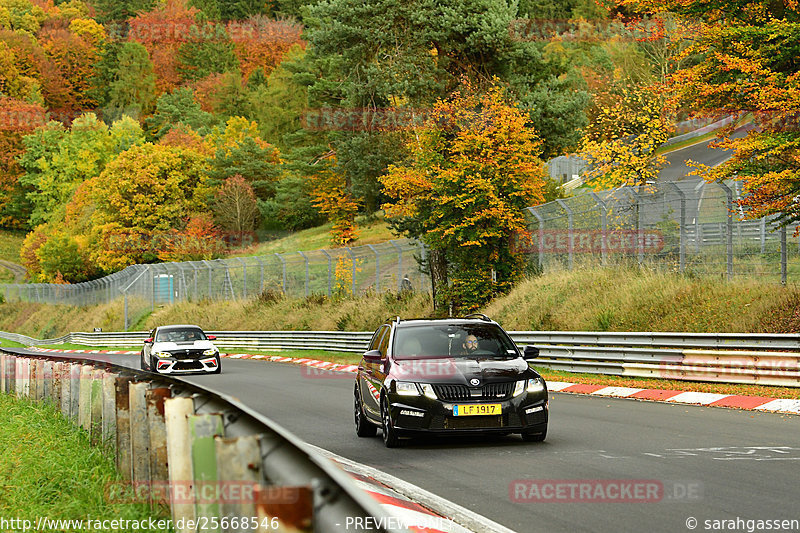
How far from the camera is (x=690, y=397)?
57.5ft

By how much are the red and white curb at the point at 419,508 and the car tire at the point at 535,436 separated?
268 cm

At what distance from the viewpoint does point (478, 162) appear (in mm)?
32281

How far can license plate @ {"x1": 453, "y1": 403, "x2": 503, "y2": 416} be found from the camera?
38.9 feet

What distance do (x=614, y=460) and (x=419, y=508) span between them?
3016mm

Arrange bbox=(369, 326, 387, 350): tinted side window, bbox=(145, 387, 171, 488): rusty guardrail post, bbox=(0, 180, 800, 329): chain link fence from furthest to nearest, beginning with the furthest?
1. bbox=(0, 180, 800, 329): chain link fence
2. bbox=(369, 326, 387, 350): tinted side window
3. bbox=(145, 387, 171, 488): rusty guardrail post

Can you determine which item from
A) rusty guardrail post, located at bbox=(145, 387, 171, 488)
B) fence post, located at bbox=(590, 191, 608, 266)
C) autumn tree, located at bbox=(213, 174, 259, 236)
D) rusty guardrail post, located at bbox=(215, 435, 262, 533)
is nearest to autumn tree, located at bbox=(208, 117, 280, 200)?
autumn tree, located at bbox=(213, 174, 259, 236)

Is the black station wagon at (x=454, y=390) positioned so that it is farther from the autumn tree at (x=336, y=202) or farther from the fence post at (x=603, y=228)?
the autumn tree at (x=336, y=202)

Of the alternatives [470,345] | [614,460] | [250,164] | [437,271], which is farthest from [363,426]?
[250,164]

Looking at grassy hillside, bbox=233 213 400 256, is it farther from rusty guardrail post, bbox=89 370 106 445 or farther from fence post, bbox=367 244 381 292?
rusty guardrail post, bbox=89 370 106 445

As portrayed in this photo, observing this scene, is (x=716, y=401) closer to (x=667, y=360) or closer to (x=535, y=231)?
(x=667, y=360)

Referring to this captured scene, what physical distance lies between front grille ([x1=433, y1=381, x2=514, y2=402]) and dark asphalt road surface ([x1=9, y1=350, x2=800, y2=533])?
1.97 feet

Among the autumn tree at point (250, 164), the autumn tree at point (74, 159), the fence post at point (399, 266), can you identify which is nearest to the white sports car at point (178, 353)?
the fence post at point (399, 266)

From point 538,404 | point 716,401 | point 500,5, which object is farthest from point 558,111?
point 538,404

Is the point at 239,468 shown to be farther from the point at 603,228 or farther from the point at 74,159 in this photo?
the point at 74,159
